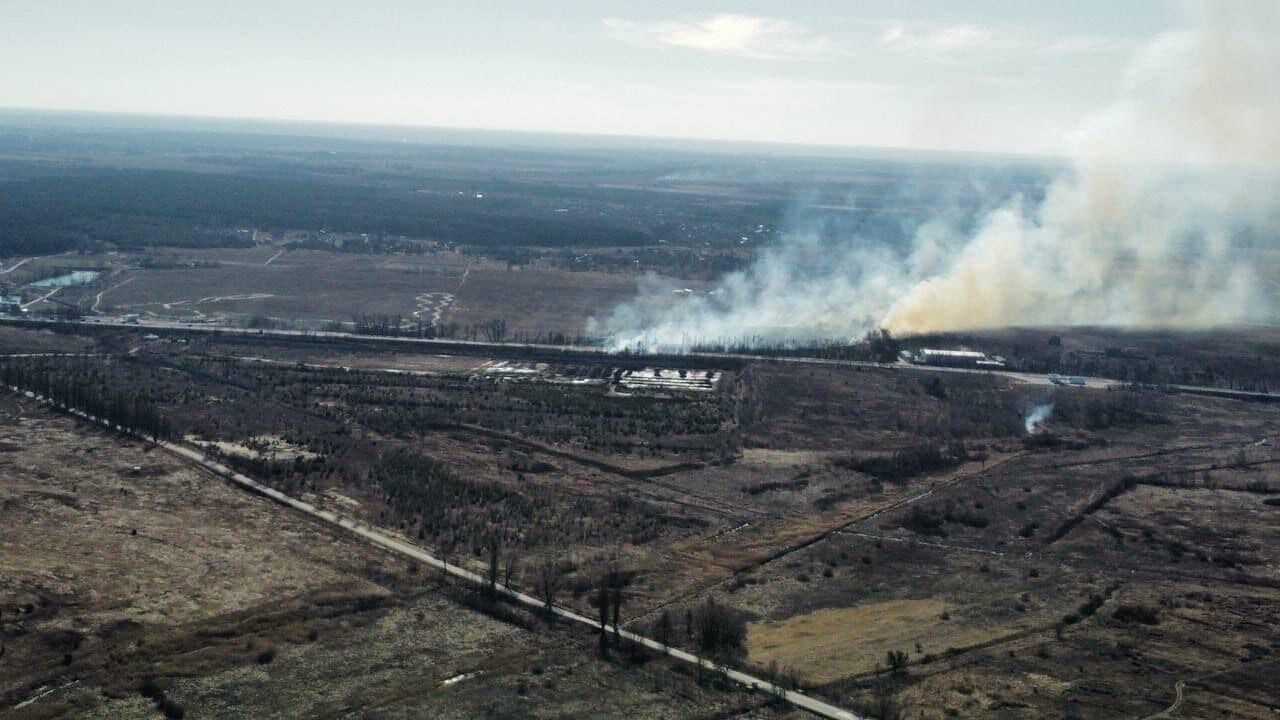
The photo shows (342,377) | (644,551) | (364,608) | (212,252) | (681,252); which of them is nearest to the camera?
(364,608)

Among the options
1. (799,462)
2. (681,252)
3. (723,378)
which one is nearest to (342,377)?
(723,378)

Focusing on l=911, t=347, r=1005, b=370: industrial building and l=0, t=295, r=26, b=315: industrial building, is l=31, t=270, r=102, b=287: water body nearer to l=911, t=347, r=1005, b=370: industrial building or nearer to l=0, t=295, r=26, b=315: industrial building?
l=0, t=295, r=26, b=315: industrial building

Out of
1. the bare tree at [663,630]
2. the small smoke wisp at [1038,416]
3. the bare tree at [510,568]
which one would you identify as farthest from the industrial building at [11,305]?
the bare tree at [663,630]

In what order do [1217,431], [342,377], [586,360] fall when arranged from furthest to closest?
1. [586,360]
2. [342,377]
3. [1217,431]

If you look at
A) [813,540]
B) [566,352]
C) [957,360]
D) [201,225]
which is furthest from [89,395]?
[201,225]

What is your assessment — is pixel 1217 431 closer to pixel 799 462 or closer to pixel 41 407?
pixel 799 462

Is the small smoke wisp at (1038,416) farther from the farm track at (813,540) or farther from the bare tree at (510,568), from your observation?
the bare tree at (510,568)

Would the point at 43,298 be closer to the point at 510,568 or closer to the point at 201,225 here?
the point at 201,225
